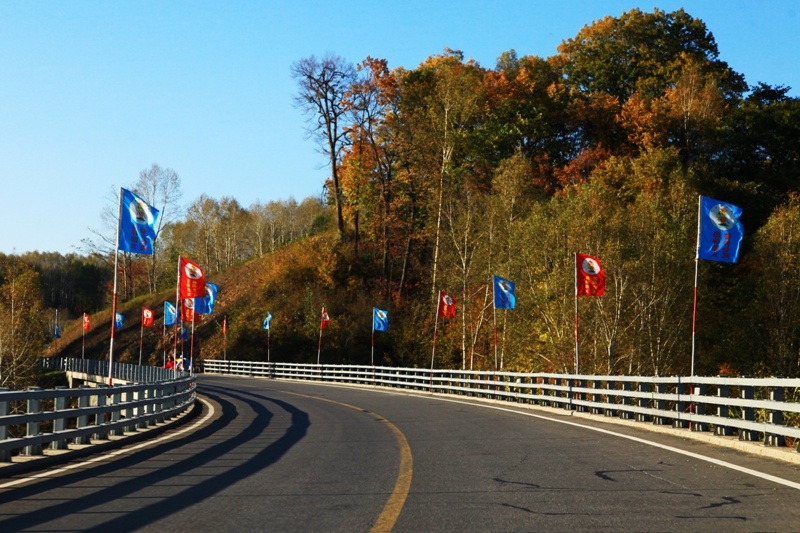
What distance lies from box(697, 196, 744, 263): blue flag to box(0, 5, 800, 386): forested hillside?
85.0ft

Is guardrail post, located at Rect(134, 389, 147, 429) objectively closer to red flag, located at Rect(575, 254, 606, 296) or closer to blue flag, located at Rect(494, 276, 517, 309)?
red flag, located at Rect(575, 254, 606, 296)

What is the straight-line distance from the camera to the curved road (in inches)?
326

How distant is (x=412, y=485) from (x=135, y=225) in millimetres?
15271

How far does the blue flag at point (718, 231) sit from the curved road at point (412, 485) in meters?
8.34

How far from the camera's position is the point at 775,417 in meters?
14.0

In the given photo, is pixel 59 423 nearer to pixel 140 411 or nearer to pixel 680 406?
pixel 140 411

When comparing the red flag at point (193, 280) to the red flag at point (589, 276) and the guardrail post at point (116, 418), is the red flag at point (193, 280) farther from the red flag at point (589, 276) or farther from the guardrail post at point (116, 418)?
the guardrail post at point (116, 418)

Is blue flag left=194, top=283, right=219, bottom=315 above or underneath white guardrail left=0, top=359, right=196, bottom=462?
above

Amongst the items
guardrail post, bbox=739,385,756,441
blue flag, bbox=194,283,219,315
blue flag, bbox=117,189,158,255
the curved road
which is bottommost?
the curved road

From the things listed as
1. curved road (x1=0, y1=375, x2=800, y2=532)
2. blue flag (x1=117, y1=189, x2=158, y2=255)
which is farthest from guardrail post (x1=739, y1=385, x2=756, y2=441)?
blue flag (x1=117, y1=189, x2=158, y2=255)

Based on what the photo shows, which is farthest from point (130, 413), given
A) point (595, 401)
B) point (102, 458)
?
point (595, 401)

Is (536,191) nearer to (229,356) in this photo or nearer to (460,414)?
(229,356)

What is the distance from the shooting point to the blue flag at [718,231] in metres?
25.1

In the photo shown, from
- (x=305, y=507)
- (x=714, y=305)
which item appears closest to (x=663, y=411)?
(x=305, y=507)
